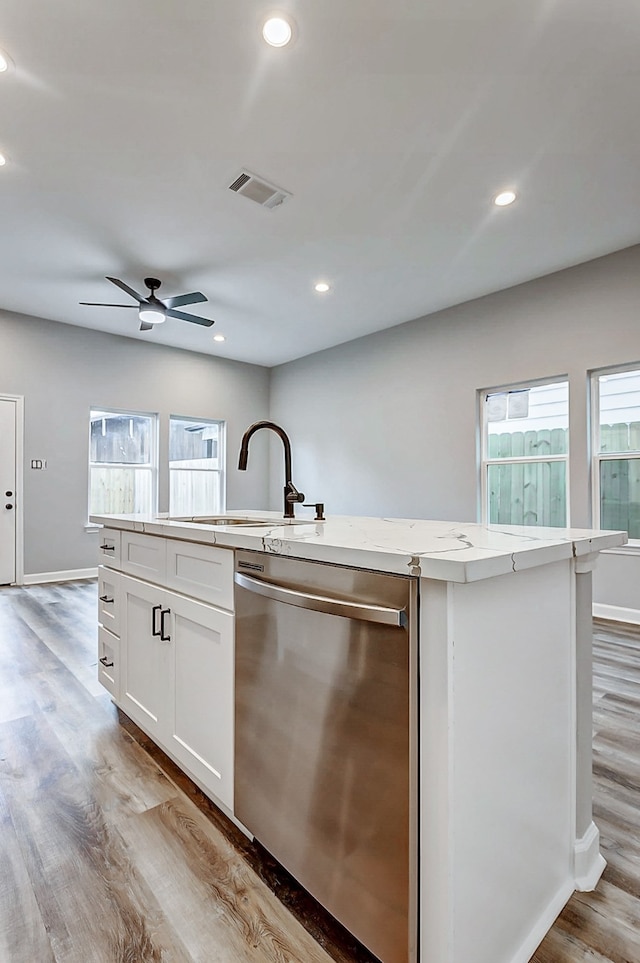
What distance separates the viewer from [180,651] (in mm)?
1583

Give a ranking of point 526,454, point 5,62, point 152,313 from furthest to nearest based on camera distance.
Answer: point 526,454 → point 152,313 → point 5,62

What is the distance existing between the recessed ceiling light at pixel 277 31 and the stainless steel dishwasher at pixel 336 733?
6.92 ft

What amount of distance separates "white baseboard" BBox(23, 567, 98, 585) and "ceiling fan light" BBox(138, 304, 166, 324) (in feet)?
10.0

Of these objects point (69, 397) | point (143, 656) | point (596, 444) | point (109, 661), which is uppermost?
point (69, 397)

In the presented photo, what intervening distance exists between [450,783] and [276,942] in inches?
25.4

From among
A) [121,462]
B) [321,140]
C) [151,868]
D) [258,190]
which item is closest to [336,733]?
[151,868]

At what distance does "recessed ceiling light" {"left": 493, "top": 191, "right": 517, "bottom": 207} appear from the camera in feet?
9.89

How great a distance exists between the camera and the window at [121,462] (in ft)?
19.1

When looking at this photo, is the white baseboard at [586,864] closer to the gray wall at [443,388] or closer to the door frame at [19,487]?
the gray wall at [443,388]

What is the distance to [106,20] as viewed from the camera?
74.4 inches

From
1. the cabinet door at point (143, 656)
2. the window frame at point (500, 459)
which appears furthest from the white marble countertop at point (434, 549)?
the window frame at point (500, 459)

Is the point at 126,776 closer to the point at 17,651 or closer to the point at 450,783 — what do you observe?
the point at 450,783

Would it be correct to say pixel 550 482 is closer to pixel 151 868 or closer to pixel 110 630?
pixel 110 630

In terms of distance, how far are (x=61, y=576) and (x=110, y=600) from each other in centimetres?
392
